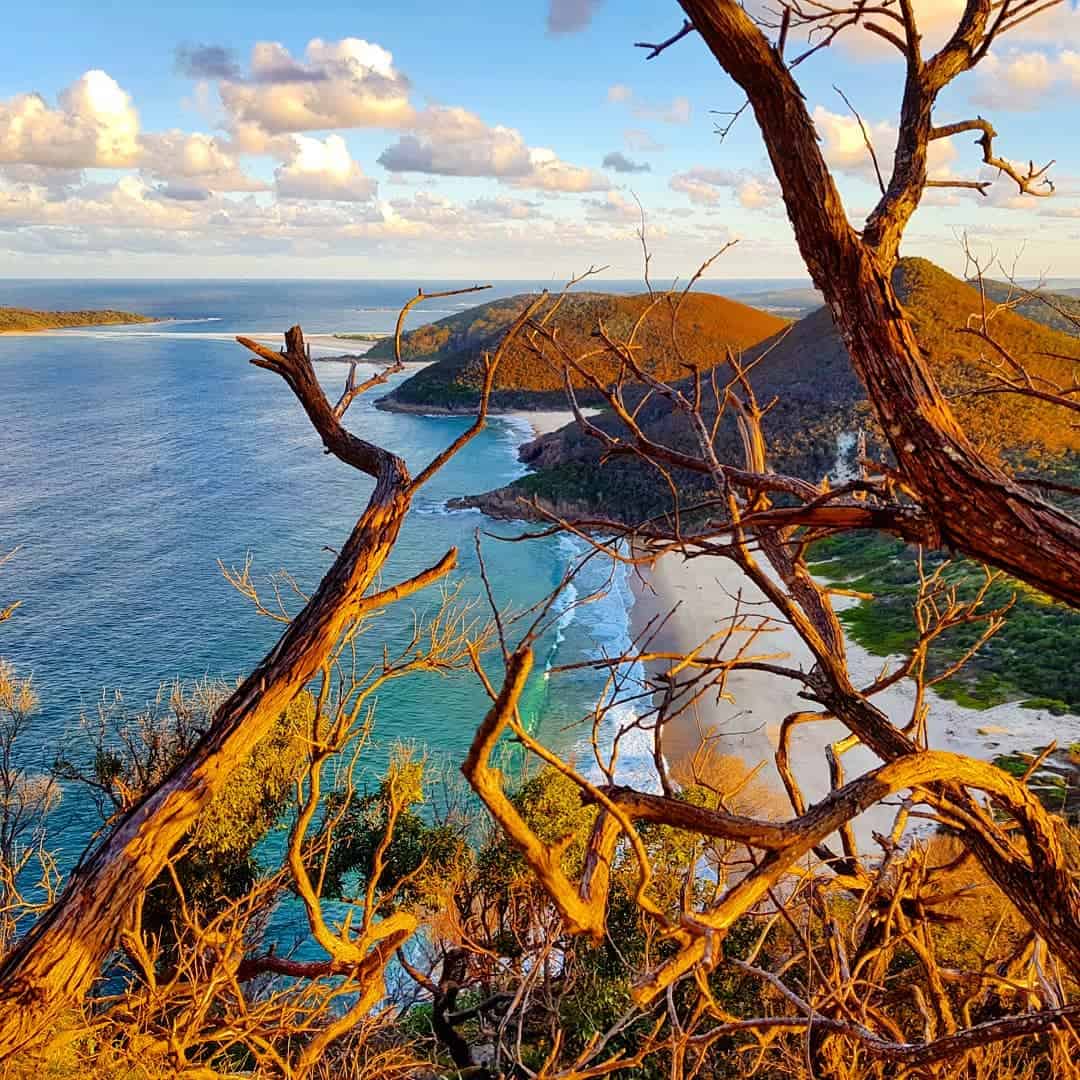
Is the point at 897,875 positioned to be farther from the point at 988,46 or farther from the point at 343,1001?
the point at 343,1001

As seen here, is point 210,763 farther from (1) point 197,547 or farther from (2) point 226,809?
(1) point 197,547

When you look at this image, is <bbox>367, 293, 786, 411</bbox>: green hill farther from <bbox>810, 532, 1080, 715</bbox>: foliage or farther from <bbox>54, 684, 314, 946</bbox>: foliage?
<bbox>54, 684, 314, 946</bbox>: foliage

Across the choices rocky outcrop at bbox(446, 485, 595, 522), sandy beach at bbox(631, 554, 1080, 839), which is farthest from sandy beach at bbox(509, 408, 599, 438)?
sandy beach at bbox(631, 554, 1080, 839)

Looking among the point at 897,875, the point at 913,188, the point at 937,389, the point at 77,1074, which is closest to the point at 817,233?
the point at 913,188

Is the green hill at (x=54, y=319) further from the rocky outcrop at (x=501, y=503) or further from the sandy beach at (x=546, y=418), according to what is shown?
the rocky outcrop at (x=501, y=503)

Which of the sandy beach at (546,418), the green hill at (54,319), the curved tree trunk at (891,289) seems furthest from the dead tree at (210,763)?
the green hill at (54,319)
